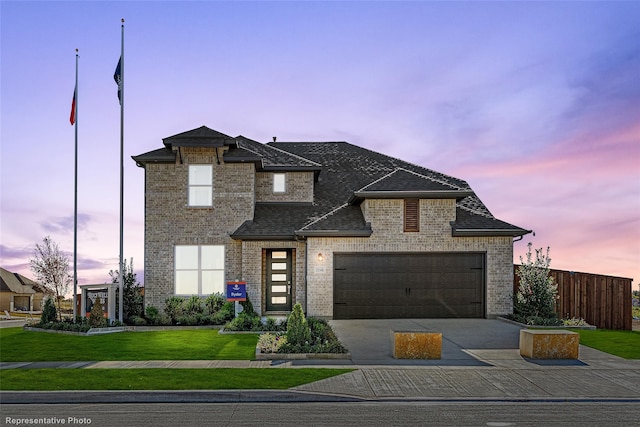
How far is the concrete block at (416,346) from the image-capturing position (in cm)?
1123

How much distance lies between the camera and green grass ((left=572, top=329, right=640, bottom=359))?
12.5 metres

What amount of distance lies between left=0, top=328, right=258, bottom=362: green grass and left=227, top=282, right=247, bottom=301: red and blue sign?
1319mm

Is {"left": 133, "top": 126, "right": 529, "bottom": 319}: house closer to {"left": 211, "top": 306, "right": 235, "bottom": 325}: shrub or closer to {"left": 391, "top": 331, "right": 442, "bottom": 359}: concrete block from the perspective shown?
{"left": 211, "top": 306, "right": 235, "bottom": 325}: shrub

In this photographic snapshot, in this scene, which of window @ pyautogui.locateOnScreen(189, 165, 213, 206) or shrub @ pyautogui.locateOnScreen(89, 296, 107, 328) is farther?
window @ pyautogui.locateOnScreen(189, 165, 213, 206)

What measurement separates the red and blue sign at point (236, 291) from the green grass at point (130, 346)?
1319 millimetres

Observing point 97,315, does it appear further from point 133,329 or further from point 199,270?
point 199,270

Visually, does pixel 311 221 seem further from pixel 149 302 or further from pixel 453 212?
pixel 149 302

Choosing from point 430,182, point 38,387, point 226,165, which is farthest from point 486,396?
point 226,165

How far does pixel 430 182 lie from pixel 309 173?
5.60m

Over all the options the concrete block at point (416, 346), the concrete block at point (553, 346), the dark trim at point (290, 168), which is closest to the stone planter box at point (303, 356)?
the concrete block at point (416, 346)

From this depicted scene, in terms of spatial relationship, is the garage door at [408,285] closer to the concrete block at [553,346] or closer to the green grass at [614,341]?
the green grass at [614,341]

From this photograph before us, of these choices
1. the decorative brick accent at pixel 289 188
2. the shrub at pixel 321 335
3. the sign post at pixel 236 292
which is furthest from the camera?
the decorative brick accent at pixel 289 188

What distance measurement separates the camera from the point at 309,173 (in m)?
21.0

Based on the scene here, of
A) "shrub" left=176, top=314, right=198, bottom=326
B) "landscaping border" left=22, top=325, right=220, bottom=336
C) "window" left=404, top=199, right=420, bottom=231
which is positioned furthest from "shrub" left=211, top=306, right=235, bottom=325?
"window" left=404, top=199, right=420, bottom=231
